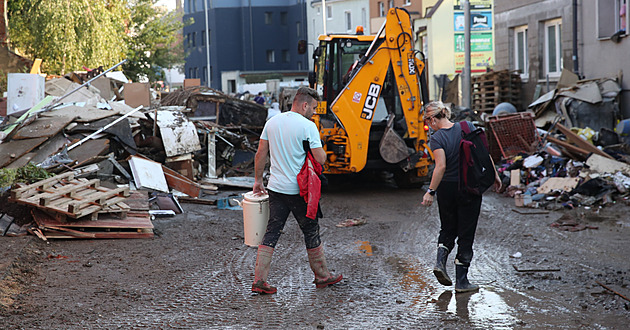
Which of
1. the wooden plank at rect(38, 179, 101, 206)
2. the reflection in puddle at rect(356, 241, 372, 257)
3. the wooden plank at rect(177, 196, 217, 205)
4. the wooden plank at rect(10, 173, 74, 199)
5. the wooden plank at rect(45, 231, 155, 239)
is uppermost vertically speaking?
the wooden plank at rect(10, 173, 74, 199)

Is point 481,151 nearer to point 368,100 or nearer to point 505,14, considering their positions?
point 368,100

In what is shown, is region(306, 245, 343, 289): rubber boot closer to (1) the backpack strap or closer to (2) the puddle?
(2) the puddle

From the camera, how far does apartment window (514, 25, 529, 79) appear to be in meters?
21.3

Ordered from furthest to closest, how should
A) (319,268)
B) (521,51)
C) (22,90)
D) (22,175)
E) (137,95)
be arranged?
(521,51), (137,95), (22,90), (22,175), (319,268)

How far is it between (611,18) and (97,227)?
12833 millimetres

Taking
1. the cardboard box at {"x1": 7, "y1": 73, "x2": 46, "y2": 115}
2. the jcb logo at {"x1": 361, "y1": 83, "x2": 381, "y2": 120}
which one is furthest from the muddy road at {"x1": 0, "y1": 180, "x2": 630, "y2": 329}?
the cardboard box at {"x1": 7, "y1": 73, "x2": 46, "y2": 115}

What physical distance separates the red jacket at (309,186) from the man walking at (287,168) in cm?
6

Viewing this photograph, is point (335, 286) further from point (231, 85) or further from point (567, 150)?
point (231, 85)

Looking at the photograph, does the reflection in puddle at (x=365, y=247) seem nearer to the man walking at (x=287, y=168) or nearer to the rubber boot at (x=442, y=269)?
the rubber boot at (x=442, y=269)

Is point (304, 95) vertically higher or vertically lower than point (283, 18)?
lower

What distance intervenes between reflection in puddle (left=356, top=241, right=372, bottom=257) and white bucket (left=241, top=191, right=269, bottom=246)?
1771mm

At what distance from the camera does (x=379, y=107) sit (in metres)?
13.0

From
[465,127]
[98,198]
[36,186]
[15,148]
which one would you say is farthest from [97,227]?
[465,127]

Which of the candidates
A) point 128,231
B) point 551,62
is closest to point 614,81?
point 551,62
